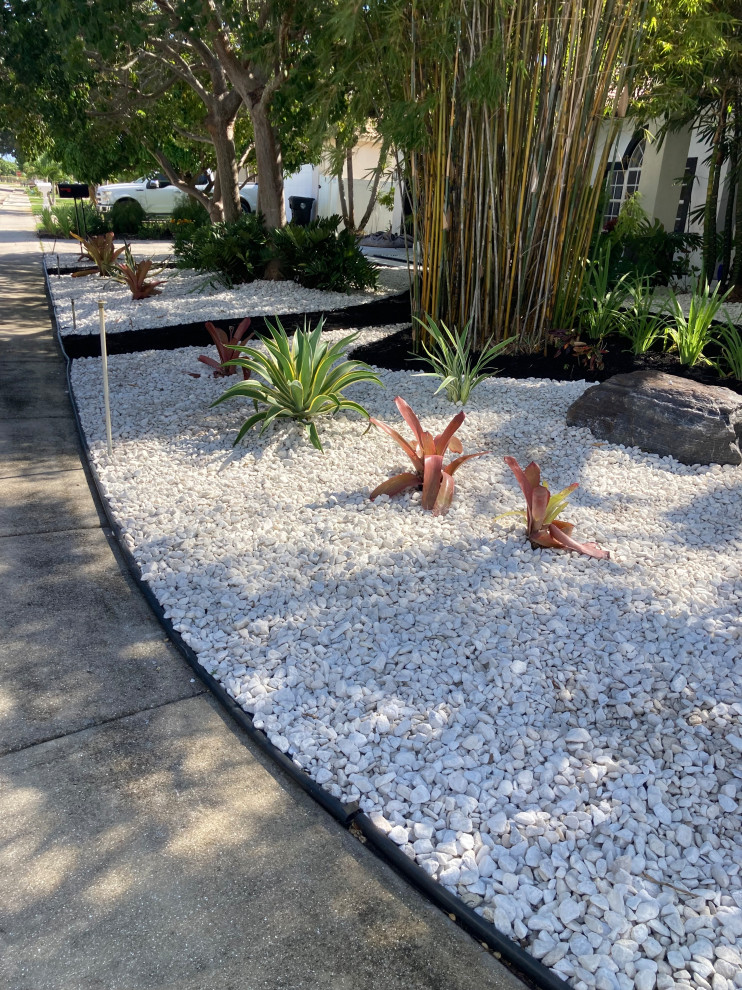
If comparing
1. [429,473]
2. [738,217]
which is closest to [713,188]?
[738,217]

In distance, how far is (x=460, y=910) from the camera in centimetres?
156

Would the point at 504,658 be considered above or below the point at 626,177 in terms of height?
below

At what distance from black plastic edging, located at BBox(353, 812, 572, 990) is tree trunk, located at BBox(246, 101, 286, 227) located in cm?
860

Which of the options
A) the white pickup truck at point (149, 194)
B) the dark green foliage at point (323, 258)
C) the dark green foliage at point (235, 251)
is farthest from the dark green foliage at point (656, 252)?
the white pickup truck at point (149, 194)

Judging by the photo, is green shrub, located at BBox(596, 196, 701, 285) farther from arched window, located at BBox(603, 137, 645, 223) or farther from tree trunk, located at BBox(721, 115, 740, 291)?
arched window, located at BBox(603, 137, 645, 223)

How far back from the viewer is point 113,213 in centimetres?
1666

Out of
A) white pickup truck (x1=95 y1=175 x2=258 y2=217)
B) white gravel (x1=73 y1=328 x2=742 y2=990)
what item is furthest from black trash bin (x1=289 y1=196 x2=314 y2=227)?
white gravel (x1=73 y1=328 x2=742 y2=990)

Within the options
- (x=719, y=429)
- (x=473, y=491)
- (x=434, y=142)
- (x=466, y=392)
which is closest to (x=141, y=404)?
(x=466, y=392)

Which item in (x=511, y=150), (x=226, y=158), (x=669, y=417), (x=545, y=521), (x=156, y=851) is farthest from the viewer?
(x=226, y=158)

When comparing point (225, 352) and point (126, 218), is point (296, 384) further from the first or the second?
point (126, 218)

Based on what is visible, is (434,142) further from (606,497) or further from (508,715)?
(508,715)

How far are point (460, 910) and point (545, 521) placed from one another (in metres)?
1.64

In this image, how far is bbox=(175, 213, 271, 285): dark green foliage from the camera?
8719 millimetres

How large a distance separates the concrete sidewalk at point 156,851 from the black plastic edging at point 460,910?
0.09 feet
